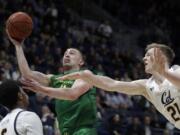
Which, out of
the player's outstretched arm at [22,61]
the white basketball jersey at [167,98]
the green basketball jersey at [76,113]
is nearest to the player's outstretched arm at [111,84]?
the white basketball jersey at [167,98]

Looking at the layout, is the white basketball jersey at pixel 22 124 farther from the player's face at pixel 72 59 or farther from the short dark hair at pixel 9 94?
the player's face at pixel 72 59

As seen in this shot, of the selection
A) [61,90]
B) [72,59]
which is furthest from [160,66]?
[72,59]

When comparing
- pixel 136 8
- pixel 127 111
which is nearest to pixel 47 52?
pixel 127 111

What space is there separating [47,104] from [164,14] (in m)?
13.5

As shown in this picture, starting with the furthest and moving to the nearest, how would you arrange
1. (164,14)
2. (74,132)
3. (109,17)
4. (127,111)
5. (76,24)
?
(164,14) → (109,17) → (76,24) → (127,111) → (74,132)

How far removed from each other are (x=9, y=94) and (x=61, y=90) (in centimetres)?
128

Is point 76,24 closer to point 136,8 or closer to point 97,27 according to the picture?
point 97,27

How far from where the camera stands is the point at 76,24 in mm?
19672

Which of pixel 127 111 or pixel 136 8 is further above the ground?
pixel 136 8

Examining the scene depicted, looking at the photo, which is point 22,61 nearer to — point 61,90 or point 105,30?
point 61,90

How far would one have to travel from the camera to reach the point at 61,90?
6.12 m

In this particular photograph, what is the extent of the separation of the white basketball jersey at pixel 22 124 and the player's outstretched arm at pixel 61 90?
608 millimetres

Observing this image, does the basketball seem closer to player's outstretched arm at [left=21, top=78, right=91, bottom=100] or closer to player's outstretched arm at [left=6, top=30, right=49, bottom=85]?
player's outstretched arm at [left=6, top=30, right=49, bottom=85]

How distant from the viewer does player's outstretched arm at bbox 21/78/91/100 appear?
5.46m
